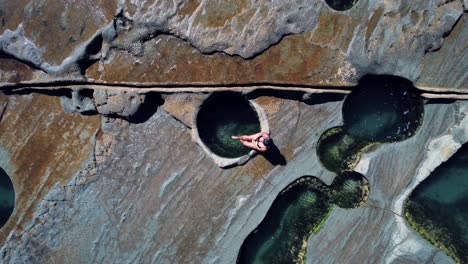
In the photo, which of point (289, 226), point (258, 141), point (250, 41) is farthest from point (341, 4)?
point (289, 226)

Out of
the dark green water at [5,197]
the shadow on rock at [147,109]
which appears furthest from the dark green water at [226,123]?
the dark green water at [5,197]

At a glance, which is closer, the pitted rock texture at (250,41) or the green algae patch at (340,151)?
the pitted rock texture at (250,41)

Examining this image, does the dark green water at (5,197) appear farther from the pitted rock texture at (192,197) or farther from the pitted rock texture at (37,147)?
the pitted rock texture at (192,197)

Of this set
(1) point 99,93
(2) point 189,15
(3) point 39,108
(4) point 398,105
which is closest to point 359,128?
(4) point 398,105

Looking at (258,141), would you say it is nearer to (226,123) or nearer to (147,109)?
(226,123)

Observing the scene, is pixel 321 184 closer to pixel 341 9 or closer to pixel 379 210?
pixel 379 210

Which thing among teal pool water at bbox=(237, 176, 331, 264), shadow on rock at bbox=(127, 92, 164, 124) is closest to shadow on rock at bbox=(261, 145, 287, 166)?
teal pool water at bbox=(237, 176, 331, 264)
